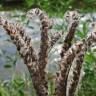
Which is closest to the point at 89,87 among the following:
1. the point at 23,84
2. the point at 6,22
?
the point at 23,84

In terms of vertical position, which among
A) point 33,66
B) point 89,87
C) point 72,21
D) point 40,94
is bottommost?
point 89,87

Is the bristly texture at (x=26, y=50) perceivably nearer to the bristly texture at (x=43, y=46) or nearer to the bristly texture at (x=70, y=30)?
the bristly texture at (x=43, y=46)

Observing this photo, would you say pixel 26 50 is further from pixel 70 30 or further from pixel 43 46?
pixel 70 30

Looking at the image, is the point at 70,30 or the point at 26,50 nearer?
the point at 26,50

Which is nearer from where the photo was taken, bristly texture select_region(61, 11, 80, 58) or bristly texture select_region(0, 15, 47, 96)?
bristly texture select_region(0, 15, 47, 96)

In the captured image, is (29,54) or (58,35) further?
(58,35)

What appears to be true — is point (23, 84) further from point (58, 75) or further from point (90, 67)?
point (58, 75)

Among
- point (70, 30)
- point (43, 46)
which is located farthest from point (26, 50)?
point (70, 30)

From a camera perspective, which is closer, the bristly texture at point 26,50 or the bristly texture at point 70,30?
the bristly texture at point 26,50

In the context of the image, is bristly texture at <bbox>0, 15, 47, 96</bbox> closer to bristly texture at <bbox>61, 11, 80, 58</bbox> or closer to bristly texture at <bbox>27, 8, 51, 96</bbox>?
bristly texture at <bbox>27, 8, 51, 96</bbox>

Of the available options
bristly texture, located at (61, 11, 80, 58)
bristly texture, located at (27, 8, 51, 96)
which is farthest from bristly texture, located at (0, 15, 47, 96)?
bristly texture, located at (61, 11, 80, 58)

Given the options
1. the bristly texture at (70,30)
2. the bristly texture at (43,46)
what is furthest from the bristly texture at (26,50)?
the bristly texture at (70,30)
